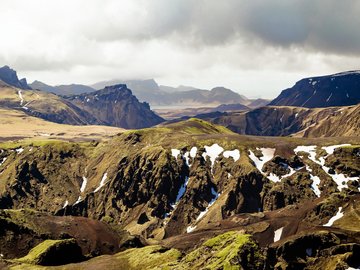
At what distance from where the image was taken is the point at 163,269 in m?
140

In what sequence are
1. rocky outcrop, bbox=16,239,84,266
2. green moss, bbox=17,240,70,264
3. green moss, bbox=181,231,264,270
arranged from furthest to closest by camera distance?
rocky outcrop, bbox=16,239,84,266 → green moss, bbox=17,240,70,264 → green moss, bbox=181,231,264,270

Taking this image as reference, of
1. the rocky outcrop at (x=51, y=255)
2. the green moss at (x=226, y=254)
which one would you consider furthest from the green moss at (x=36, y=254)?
the green moss at (x=226, y=254)

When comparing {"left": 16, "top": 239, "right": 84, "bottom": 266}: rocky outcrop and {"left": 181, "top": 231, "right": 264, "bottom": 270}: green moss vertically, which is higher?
{"left": 181, "top": 231, "right": 264, "bottom": 270}: green moss

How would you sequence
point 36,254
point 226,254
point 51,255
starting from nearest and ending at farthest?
point 226,254 < point 51,255 < point 36,254

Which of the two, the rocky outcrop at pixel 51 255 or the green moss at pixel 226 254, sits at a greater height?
the green moss at pixel 226 254

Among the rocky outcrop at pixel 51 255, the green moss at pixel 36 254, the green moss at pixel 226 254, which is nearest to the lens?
the green moss at pixel 226 254

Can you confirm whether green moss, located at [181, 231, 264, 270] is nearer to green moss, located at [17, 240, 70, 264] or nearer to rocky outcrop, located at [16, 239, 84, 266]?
rocky outcrop, located at [16, 239, 84, 266]

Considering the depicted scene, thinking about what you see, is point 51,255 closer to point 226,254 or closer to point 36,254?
Result: point 36,254

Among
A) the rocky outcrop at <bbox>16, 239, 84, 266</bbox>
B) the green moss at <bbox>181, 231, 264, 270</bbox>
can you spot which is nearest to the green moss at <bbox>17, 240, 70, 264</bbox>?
the rocky outcrop at <bbox>16, 239, 84, 266</bbox>

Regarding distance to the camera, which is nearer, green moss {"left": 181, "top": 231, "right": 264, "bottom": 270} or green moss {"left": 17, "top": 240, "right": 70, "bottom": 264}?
green moss {"left": 181, "top": 231, "right": 264, "bottom": 270}

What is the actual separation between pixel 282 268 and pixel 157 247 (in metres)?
57.1

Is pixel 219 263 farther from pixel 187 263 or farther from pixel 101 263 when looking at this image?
pixel 101 263

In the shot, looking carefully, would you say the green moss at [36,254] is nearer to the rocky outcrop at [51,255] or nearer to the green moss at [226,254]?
the rocky outcrop at [51,255]

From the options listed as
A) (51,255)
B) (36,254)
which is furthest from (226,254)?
(36,254)
